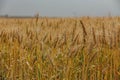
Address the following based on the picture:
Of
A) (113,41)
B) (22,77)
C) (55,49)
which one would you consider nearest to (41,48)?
(55,49)

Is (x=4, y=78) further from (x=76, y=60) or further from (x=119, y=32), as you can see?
(x=119, y=32)

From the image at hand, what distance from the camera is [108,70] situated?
147 centimetres

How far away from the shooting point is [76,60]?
69.3 inches

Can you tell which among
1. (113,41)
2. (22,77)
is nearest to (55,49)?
(22,77)

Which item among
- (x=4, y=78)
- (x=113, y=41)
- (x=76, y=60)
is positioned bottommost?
(x=4, y=78)

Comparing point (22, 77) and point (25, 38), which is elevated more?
point (25, 38)

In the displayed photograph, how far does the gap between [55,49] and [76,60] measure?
0.52 feet

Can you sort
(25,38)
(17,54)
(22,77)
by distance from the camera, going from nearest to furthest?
(22,77) → (17,54) → (25,38)

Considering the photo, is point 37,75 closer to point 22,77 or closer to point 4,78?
point 22,77

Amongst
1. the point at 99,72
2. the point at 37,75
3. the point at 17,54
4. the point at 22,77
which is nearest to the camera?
the point at 99,72

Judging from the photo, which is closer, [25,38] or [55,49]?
[55,49]

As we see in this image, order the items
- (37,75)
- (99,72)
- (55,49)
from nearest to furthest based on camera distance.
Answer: (99,72) < (37,75) < (55,49)

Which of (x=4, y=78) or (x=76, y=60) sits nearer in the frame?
(x=76, y=60)

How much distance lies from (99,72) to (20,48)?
0.74 meters
